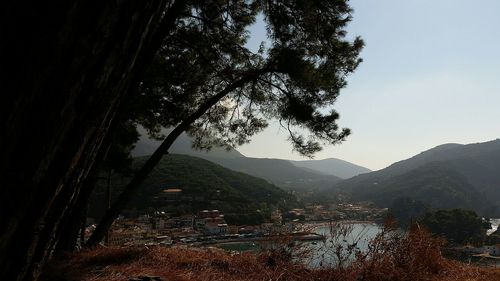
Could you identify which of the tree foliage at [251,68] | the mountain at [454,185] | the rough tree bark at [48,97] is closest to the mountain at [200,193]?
the tree foliage at [251,68]

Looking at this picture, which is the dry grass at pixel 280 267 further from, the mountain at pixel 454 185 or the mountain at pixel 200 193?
the mountain at pixel 454 185

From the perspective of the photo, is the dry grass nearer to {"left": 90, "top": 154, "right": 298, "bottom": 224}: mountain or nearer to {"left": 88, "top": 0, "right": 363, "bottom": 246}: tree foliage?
{"left": 88, "top": 0, "right": 363, "bottom": 246}: tree foliage

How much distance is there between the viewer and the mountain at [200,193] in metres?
34.0

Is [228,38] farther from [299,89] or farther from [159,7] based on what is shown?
[159,7]

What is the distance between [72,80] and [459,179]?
101m

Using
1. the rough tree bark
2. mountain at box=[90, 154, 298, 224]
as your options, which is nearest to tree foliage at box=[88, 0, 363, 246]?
the rough tree bark

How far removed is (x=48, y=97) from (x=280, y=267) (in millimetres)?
2929

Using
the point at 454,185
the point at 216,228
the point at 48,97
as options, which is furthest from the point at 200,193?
the point at 454,185

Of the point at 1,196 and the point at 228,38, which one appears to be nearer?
the point at 1,196

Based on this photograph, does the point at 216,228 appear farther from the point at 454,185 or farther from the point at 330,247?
the point at 454,185

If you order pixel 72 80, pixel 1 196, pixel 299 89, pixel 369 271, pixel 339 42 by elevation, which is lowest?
pixel 369 271

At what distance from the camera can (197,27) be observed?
207 inches

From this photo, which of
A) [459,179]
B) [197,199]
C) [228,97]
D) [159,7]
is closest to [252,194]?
[197,199]

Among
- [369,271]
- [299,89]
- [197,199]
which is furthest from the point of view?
[197,199]
